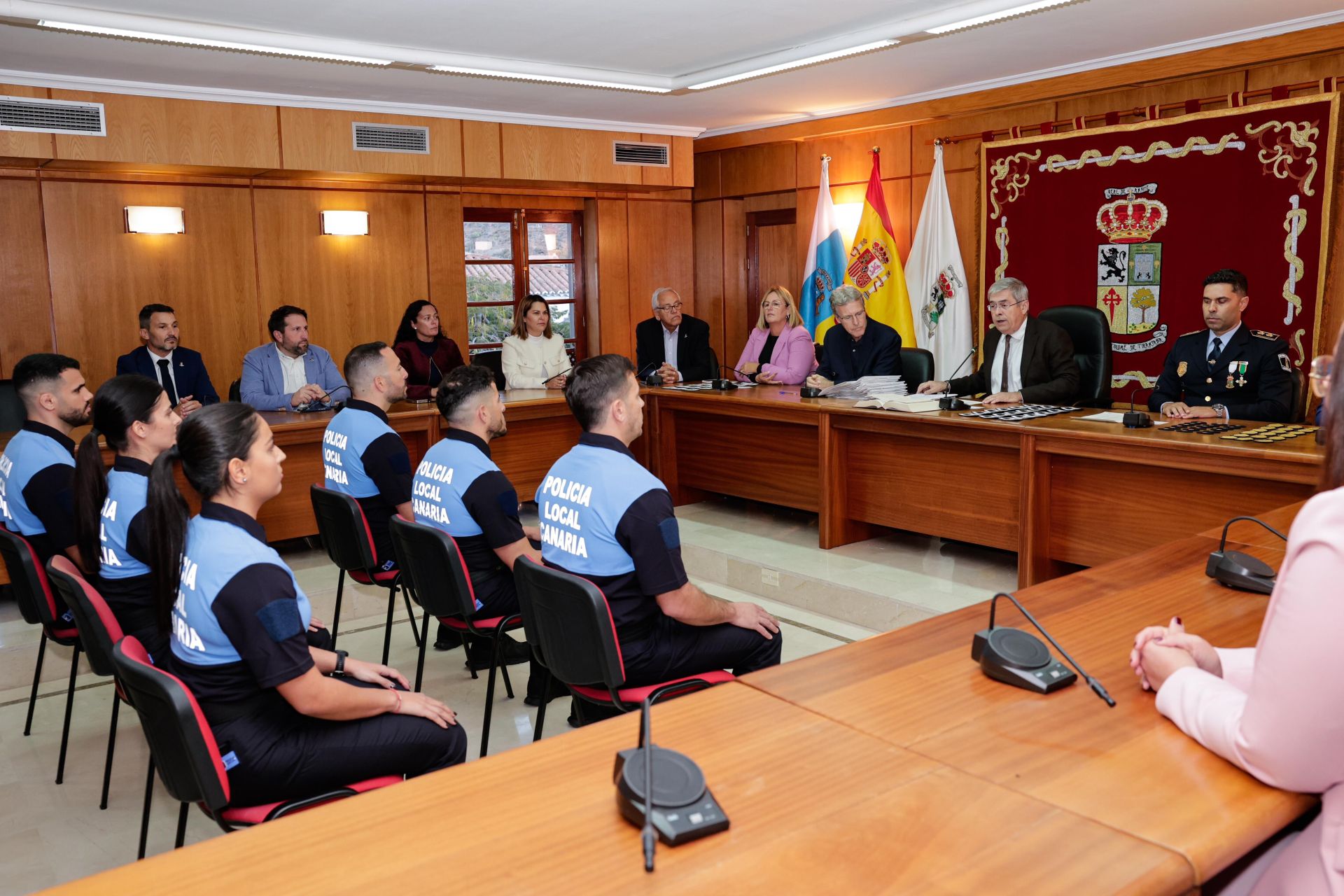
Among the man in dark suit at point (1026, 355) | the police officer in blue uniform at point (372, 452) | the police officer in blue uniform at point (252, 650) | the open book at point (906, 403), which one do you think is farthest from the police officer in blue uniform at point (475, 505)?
the man in dark suit at point (1026, 355)

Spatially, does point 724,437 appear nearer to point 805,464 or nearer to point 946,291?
point 805,464

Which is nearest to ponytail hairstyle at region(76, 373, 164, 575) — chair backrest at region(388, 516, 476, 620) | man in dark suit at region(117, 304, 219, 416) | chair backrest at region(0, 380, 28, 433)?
chair backrest at region(388, 516, 476, 620)

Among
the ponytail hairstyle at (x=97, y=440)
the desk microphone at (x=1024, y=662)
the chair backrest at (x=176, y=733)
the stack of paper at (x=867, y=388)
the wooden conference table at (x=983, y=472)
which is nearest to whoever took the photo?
the desk microphone at (x=1024, y=662)

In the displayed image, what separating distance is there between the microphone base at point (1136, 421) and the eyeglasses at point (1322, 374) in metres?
2.22

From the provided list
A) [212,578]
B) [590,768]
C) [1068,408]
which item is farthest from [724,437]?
[590,768]

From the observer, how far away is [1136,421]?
12.9 ft

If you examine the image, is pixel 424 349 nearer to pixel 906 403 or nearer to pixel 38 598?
pixel 906 403

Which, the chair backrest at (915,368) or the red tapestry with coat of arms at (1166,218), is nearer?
the red tapestry with coat of arms at (1166,218)

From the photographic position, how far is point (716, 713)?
1582 mm

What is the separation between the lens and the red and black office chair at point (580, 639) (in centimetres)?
235

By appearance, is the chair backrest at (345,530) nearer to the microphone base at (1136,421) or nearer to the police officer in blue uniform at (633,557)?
the police officer in blue uniform at (633,557)

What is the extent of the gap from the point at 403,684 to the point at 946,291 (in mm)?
5506

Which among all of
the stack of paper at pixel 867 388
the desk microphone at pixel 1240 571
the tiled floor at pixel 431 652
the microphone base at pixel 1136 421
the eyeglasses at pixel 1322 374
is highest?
the eyeglasses at pixel 1322 374

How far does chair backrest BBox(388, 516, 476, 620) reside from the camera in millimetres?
2939
